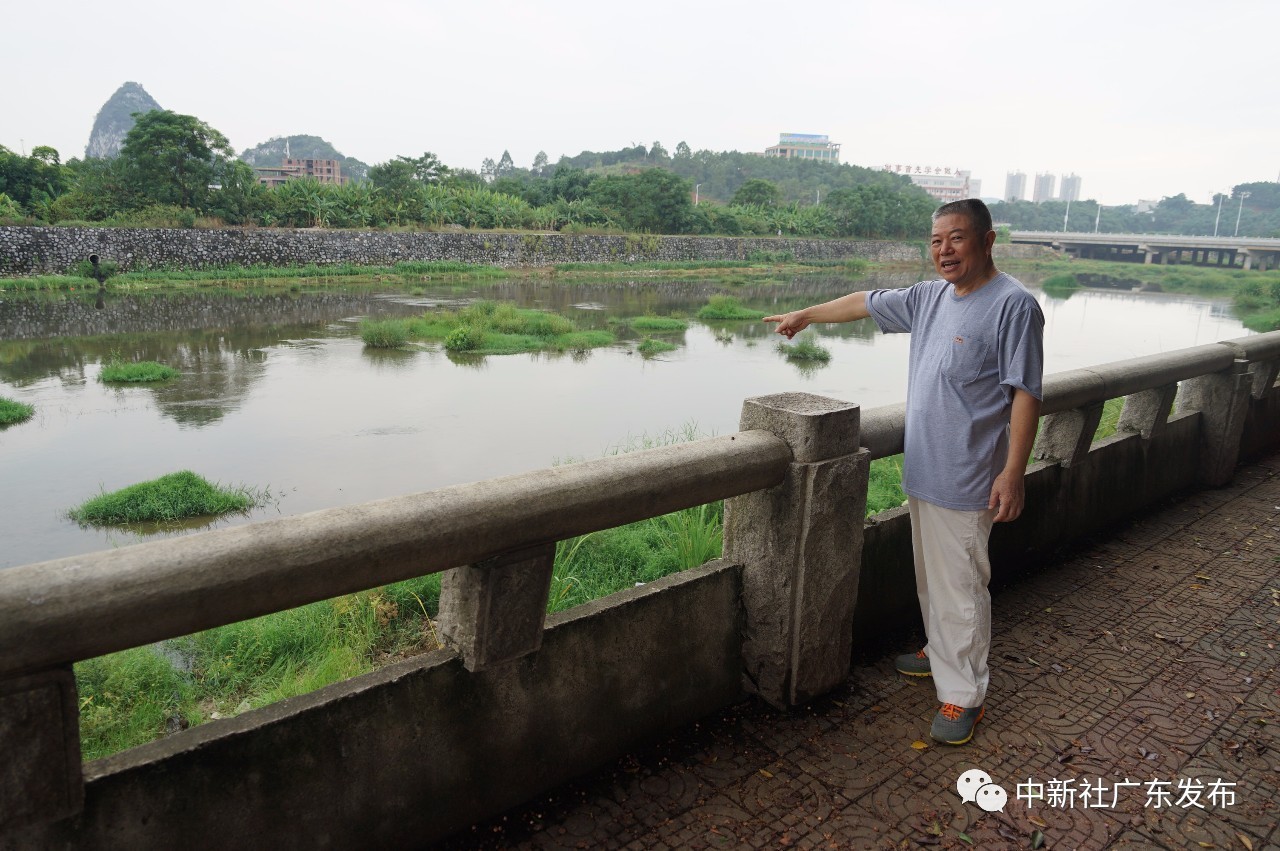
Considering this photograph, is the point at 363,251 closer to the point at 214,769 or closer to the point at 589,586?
the point at 589,586

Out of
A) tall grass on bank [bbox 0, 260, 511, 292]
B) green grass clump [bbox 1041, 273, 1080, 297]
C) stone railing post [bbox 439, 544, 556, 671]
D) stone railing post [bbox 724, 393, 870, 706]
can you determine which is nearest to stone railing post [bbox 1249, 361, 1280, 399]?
stone railing post [bbox 724, 393, 870, 706]

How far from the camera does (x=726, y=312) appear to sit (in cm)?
2575

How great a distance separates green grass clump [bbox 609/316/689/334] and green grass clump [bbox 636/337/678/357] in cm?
218

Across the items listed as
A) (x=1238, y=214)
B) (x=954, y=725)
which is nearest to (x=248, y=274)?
(x=954, y=725)

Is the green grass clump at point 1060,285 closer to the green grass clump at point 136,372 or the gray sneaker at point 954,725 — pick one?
the green grass clump at point 136,372

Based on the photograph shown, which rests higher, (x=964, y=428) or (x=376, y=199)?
(x=376, y=199)

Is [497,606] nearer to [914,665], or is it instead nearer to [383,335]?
[914,665]

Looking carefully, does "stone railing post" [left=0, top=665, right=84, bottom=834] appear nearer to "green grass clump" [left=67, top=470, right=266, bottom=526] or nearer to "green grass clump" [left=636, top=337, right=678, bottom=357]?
"green grass clump" [left=67, top=470, right=266, bottom=526]

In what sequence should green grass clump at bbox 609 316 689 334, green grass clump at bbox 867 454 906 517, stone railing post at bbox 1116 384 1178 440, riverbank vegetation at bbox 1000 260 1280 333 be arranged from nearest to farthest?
stone railing post at bbox 1116 384 1178 440, green grass clump at bbox 867 454 906 517, green grass clump at bbox 609 316 689 334, riverbank vegetation at bbox 1000 260 1280 333

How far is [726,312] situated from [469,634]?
24.3m

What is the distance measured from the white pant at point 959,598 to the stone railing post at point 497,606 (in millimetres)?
1214

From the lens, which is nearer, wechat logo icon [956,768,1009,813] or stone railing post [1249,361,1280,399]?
wechat logo icon [956,768,1009,813]

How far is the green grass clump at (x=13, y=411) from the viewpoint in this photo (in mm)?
11469

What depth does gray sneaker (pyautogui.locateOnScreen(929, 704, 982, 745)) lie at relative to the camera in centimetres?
246
